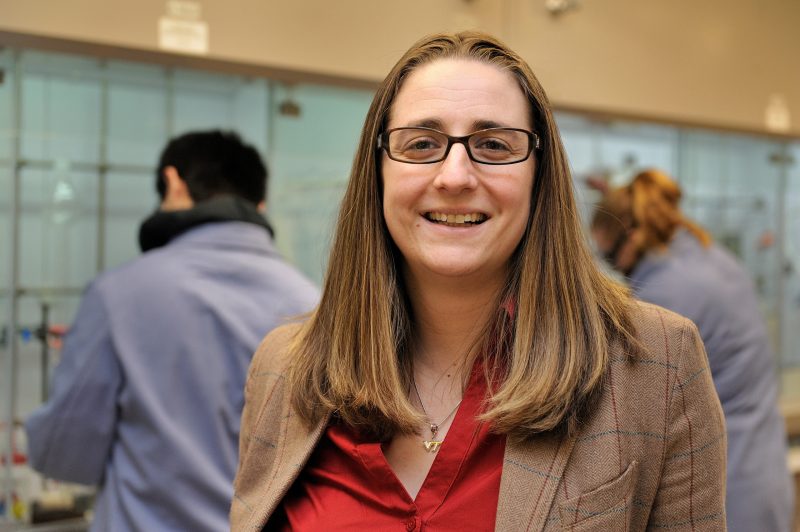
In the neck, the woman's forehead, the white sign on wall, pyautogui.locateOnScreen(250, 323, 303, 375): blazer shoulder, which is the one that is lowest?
pyautogui.locateOnScreen(250, 323, 303, 375): blazer shoulder

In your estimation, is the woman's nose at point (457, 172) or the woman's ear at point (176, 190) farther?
the woman's ear at point (176, 190)

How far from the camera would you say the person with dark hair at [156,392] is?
184cm

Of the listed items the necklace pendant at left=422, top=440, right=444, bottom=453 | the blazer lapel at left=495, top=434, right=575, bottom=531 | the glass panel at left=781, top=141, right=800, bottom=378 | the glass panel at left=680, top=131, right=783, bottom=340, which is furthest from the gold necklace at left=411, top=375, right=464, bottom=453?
the glass panel at left=781, top=141, right=800, bottom=378

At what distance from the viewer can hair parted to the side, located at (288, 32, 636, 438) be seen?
41.3 inches

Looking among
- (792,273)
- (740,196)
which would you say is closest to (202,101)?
(740,196)

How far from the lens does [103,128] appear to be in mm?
2246

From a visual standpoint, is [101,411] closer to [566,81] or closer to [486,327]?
[486,327]

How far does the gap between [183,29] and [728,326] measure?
1660mm

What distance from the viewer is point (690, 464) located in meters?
1.03

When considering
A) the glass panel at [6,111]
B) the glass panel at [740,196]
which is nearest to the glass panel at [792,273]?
the glass panel at [740,196]

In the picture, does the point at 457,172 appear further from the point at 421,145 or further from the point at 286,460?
the point at 286,460

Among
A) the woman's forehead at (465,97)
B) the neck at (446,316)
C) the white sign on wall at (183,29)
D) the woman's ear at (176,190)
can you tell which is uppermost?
the white sign on wall at (183,29)

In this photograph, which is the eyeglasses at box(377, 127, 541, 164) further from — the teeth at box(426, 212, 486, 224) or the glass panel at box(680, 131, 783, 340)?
the glass panel at box(680, 131, 783, 340)

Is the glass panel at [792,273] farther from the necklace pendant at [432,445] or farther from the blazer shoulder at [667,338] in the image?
the necklace pendant at [432,445]
